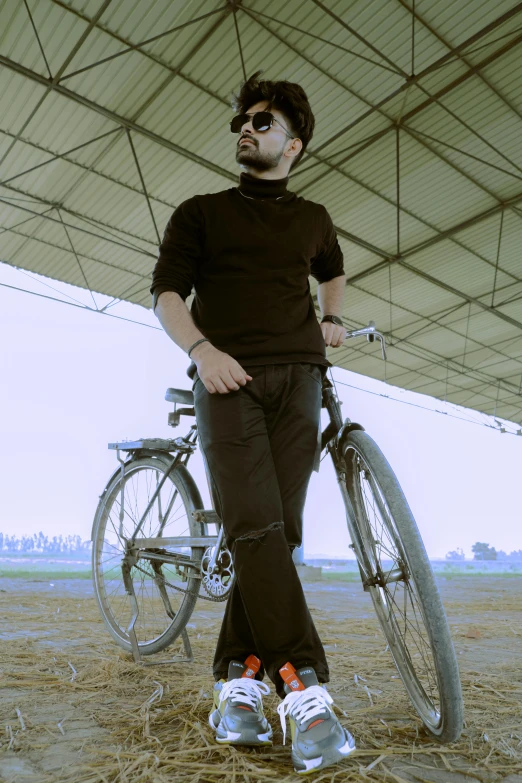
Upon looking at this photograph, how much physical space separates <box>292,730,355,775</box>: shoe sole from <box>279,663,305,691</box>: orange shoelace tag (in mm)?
129

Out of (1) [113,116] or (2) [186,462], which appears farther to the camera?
(1) [113,116]

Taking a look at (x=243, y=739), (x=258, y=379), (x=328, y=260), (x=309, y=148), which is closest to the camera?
(x=243, y=739)

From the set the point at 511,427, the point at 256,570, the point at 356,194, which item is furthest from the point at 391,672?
the point at 511,427

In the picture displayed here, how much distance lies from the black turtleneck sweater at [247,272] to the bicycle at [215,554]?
0.25 m

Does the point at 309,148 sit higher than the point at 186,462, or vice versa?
the point at 309,148

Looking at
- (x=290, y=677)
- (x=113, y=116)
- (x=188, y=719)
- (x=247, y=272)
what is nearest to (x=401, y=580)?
(x=290, y=677)

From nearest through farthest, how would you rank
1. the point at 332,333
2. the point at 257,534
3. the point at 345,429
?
the point at 257,534 → the point at 345,429 → the point at 332,333

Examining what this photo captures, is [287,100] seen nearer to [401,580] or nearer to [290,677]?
[401,580]

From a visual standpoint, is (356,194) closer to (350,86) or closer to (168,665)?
(350,86)

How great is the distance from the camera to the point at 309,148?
8.16m

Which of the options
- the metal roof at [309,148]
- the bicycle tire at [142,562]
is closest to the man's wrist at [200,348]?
the bicycle tire at [142,562]

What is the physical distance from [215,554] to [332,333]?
2.55ft

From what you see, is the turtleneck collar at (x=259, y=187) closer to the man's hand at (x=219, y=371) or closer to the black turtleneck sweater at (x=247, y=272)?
the black turtleneck sweater at (x=247, y=272)

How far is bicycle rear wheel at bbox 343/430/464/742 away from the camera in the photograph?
46.6 inches
